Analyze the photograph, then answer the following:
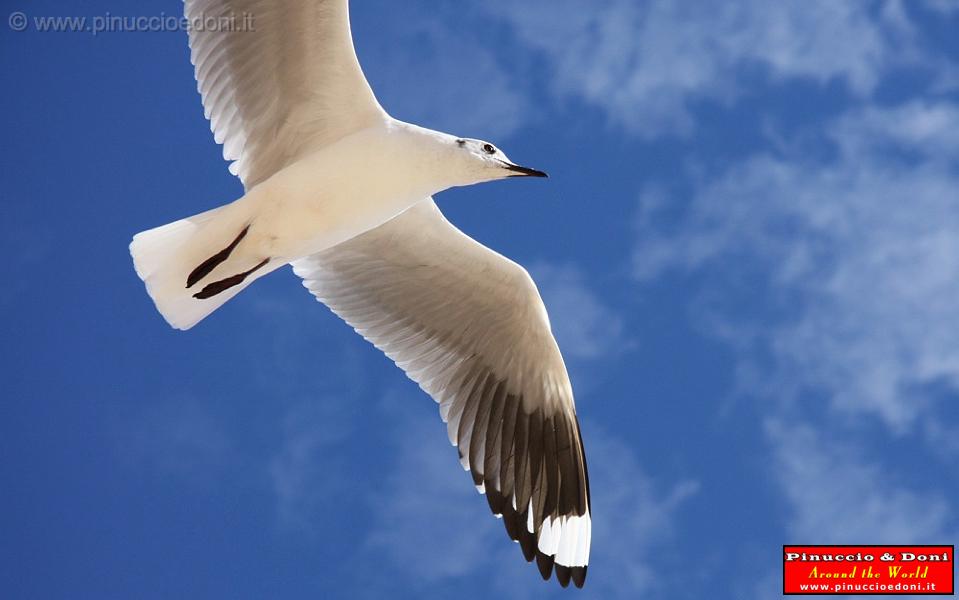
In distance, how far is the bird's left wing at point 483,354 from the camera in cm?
628

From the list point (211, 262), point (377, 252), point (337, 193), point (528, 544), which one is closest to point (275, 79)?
point (337, 193)

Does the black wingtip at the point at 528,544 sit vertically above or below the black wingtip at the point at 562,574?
above

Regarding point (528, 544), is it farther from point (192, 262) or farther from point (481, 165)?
point (192, 262)

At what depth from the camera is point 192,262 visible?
5.69 metres

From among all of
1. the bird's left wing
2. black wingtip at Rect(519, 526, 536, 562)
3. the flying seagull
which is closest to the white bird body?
the flying seagull

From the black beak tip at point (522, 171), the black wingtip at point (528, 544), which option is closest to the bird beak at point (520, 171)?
the black beak tip at point (522, 171)

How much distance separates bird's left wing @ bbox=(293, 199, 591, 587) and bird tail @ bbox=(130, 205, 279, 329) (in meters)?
0.78

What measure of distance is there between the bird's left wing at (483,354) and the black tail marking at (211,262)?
2.75 ft

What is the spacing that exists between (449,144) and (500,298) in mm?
988

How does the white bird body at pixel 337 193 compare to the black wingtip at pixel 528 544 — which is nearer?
the white bird body at pixel 337 193

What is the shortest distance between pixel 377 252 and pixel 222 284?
Answer: 886 millimetres

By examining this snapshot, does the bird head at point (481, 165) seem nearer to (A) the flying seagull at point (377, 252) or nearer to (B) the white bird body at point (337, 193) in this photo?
(A) the flying seagull at point (377, 252)

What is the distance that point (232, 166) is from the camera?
605 cm

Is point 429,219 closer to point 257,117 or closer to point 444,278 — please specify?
point 444,278
